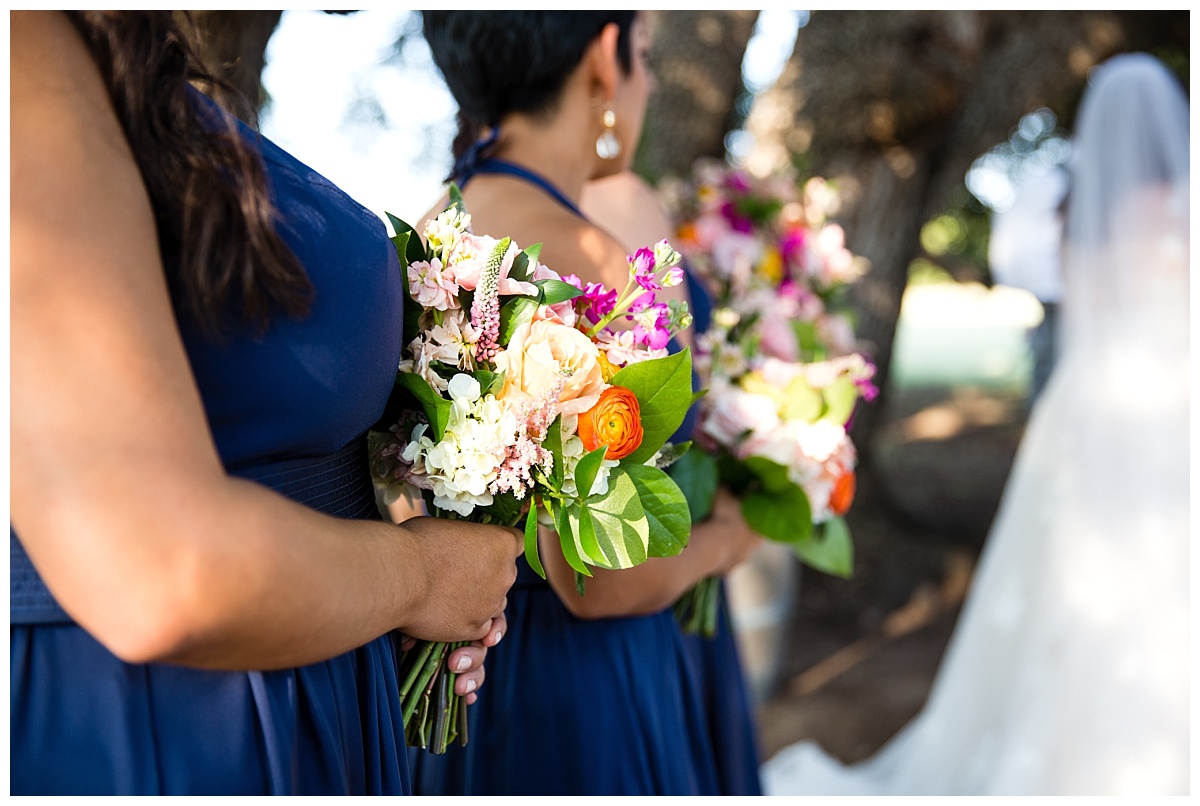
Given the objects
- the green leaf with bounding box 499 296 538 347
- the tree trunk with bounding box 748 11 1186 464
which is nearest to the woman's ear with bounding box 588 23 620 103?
the green leaf with bounding box 499 296 538 347

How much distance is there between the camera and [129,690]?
3.33 ft

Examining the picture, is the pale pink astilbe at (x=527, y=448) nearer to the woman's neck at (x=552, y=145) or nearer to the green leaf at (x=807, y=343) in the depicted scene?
the woman's neck at (x=552, y=145)

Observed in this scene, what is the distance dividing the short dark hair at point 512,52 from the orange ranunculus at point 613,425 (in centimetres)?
91

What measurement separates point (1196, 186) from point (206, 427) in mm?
2760

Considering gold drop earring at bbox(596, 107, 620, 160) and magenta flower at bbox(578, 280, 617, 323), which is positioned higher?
gold drop earring at bbox(596, 107, 620, 160)

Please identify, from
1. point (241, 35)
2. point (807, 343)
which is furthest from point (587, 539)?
point (241, 35)

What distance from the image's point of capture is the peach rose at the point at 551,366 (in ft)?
4.02

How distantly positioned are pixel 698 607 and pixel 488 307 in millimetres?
1236

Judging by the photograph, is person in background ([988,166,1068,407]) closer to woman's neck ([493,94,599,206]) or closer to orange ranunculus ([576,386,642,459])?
woman's neck ([493,94,599,206])

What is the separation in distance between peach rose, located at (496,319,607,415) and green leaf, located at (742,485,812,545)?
986 mm

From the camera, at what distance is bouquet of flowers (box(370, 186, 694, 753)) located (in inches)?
48.5

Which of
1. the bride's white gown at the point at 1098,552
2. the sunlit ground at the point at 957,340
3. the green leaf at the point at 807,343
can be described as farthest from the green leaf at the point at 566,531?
the sunlit ground at the point at 957,340

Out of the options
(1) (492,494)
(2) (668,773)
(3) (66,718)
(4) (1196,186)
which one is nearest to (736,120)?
(4) (1196,186)

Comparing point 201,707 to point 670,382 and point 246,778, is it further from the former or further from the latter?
point 670,382
